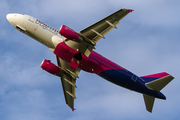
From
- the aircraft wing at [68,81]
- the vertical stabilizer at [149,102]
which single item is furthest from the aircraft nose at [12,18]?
the vertical stabilizer at [149,102]

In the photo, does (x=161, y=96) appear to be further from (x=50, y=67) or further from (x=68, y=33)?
(x=50, y=67)

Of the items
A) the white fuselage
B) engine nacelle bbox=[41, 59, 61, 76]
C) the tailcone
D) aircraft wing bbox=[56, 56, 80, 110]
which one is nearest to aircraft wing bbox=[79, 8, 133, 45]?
the white fuselage

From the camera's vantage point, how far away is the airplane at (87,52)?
31953 millimetres

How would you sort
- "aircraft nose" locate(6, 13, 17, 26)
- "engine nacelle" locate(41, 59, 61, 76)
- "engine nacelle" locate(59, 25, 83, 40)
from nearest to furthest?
"engine nacelle" locate(59, 25, 83, 40) < "aircraft nose" locate(6, 13, 17, 26) < "engine nacelle" locate(41, 59, 61, 76)

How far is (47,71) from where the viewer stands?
39.0 meters

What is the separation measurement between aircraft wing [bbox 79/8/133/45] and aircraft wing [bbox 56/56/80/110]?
29.5 ft

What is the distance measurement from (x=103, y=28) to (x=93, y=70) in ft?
26.8

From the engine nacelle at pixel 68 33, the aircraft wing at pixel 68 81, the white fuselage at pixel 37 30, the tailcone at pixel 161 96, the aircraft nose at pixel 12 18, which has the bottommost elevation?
the tailcone at pixel 161 96

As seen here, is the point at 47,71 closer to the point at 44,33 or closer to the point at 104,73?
the point at 44,33

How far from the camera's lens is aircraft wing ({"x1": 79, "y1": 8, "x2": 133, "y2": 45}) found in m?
30.4

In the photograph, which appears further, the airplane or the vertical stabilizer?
the vertical stabilizer

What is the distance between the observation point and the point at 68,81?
136ft

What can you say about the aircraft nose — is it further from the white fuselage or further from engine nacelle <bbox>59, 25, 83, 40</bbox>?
engine nacelle <bbox>59, 25, 83, 40</bbox>

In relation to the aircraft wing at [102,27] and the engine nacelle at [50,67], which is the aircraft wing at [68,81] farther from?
the aircraft wing at [102,27]
